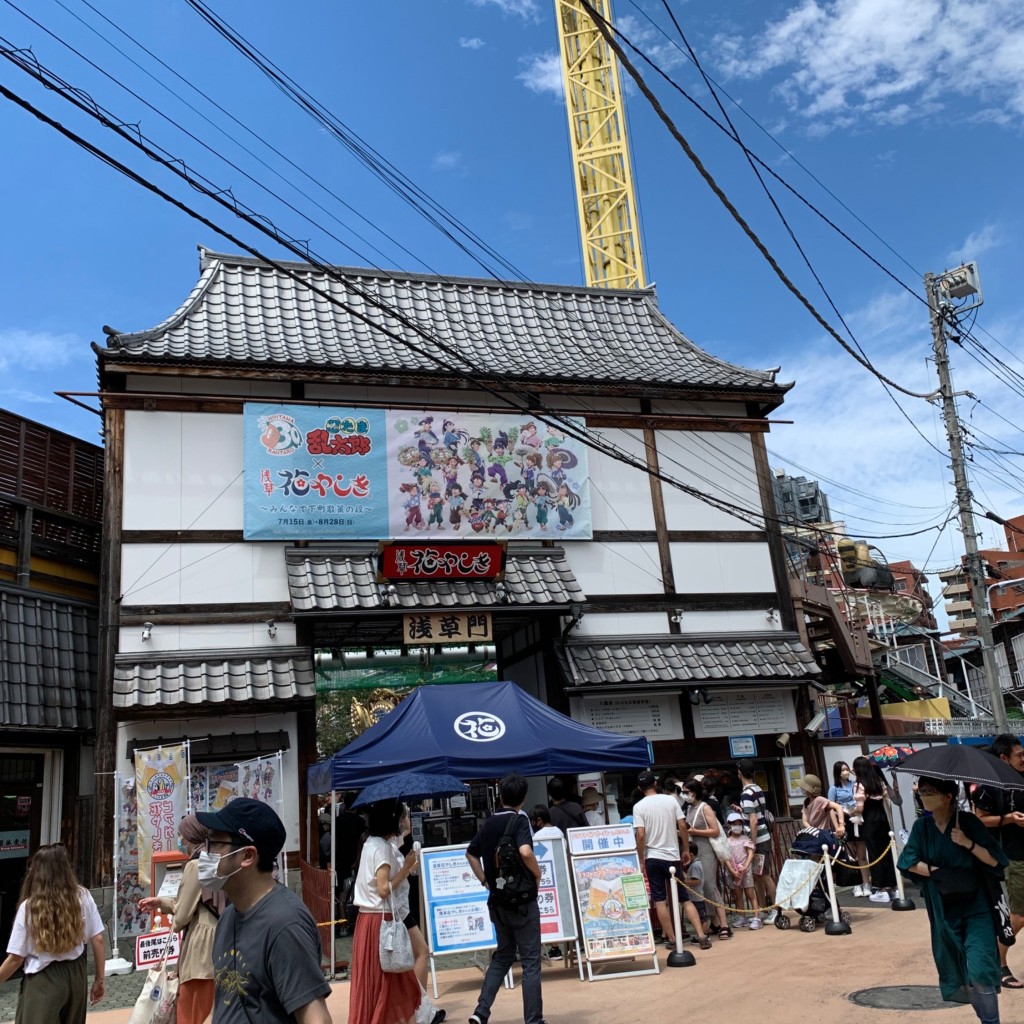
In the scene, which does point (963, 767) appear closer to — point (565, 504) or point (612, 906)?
point (612, 906)

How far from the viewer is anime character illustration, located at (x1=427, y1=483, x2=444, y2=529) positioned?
52.0 feet

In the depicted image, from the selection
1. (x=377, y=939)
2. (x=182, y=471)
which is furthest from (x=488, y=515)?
(x=377, y=939)

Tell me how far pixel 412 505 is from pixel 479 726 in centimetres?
566

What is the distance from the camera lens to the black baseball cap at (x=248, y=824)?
351 centimetres

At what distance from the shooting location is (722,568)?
17391 mm

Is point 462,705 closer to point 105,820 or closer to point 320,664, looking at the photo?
point 105,820

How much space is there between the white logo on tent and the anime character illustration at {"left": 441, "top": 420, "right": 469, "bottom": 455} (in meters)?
6.19

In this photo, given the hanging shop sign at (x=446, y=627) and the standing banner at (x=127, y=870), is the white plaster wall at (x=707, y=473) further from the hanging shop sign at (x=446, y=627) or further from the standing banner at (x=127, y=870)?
the standing banner at (x=127, y=870)

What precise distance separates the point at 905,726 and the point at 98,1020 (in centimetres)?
2290

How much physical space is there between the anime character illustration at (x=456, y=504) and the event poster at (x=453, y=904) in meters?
7.16

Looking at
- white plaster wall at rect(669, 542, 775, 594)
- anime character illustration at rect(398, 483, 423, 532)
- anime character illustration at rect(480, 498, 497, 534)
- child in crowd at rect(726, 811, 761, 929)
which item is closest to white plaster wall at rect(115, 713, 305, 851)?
anime character illustration at rect(398, 483, 423, 532)

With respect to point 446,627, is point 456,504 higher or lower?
higher

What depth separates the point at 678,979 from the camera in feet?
29.3

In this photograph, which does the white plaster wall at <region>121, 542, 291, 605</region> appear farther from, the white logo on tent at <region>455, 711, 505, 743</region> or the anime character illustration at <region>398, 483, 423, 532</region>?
the white logo on tent at <region>455, 711, 505, 743</region>
